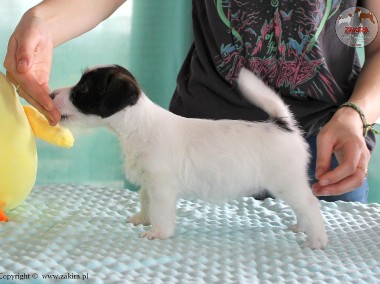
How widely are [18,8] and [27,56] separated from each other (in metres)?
0.96

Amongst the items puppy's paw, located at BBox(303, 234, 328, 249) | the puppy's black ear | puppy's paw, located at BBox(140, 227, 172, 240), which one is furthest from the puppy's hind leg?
the puppy's black ear

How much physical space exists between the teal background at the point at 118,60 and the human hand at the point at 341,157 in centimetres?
105

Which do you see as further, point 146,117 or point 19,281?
point 146,117

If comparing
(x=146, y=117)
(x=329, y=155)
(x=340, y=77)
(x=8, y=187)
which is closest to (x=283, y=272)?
(x=329, y=155)

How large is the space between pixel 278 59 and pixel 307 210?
51cm

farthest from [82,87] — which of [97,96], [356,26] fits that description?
[356,26]

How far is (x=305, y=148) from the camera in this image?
1.24 metres

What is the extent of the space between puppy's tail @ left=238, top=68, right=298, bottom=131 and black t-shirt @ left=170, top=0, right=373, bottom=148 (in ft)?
1.05

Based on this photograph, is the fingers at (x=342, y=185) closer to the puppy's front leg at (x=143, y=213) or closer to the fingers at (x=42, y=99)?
the puppy's front leg at (x=143, y=213)

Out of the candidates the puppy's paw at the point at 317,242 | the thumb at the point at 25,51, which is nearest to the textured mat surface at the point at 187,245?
the puppy's paw at the point at 317,242

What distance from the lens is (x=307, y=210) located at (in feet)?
3.94

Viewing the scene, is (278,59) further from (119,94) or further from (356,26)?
(119,94)

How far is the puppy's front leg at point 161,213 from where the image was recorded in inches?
46.7

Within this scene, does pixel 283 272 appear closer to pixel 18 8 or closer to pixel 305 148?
pixel 305 148
